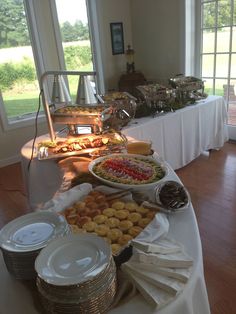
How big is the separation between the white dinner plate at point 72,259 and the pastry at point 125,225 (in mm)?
180

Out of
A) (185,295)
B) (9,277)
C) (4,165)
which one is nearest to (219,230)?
(185,295)

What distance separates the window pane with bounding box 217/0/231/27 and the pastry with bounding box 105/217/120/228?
2976 millimetres

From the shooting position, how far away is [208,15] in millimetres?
3158

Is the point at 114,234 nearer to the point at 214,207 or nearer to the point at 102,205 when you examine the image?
the point at 102,205

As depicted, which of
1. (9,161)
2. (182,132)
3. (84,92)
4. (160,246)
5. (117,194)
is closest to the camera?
(160,246)

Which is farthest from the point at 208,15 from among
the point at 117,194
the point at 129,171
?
the point at 117,194

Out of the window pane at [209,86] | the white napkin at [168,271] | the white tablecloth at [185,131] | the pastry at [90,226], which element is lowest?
the white tablecloth at [185,131]

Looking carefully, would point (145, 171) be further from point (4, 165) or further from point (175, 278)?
point (4, 165)

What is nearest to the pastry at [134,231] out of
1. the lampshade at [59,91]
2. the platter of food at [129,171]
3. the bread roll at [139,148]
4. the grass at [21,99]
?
the platter of food at [129,171]

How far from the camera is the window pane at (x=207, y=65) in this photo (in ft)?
10.8

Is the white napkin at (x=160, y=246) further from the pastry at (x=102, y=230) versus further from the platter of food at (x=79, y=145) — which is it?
the platter of food at (x=79, y=145)

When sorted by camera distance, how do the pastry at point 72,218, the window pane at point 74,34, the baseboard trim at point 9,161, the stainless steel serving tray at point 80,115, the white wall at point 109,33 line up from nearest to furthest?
1. the pastry at point 72,218
2. the stainless steel serving tray at point 80,115
3. the baseboard trim at point 9,161
4. the window pane at point 74,34
5. the white wall at point 109,33

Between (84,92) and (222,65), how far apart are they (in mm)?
2430

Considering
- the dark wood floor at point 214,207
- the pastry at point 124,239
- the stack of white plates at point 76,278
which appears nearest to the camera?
the stack of white plates at point 76,278
